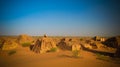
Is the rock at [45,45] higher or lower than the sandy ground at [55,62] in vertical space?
higher

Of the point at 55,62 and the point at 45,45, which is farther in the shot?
the point at 45,45

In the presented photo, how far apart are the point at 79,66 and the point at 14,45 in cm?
1131

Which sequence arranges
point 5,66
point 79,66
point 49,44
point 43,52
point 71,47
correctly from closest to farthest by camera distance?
point 79,66, point 5,66, point 43,52, point 49,44, point 71,47

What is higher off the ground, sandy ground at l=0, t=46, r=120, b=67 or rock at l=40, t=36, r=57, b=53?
rock at l=40, t=36, r=57, b=53

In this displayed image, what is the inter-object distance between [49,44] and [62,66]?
7007mm

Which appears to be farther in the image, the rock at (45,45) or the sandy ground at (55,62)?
the rock at (45,45)

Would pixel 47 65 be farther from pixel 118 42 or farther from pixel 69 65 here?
pixel 118 42

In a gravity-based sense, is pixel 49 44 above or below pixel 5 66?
above

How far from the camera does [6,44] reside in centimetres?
1496

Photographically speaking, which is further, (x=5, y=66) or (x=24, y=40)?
(x=24, y=40)

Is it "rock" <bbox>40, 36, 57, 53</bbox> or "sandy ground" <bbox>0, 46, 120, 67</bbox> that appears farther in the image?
"rock" <bbox>40, 36, 57, 53</bbox>

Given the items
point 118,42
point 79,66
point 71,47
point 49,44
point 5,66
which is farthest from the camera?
point 118,42

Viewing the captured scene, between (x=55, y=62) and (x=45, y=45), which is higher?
(x=45, y=45)

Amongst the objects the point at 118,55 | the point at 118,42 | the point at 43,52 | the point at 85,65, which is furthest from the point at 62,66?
the point at 118,42
